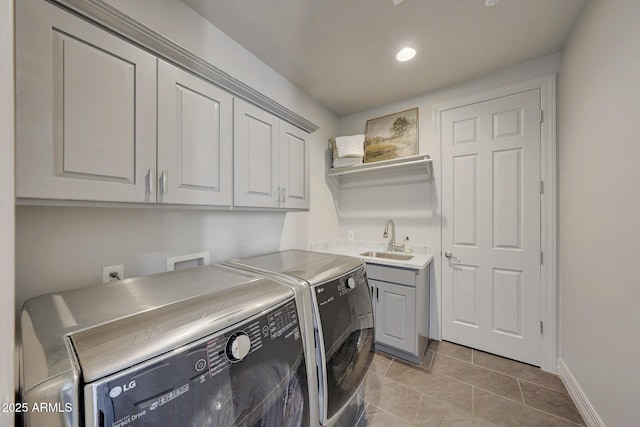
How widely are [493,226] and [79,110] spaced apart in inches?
111

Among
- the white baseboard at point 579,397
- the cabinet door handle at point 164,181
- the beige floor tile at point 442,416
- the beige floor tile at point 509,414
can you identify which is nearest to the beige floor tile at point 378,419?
the beige floor tile at point 442,416

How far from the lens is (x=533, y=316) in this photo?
1.98 metres

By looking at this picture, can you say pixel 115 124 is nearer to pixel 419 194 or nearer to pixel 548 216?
pixel 419 194

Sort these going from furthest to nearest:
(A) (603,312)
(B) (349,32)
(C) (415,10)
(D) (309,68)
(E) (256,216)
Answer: (D) (309,68), (E) (256,216), (B) (349,32), (C) (415,10), (A) (603,312)

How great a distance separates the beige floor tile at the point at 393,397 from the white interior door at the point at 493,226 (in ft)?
2.97

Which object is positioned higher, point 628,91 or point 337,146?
point 337,146

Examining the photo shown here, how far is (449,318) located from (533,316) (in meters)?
0.65

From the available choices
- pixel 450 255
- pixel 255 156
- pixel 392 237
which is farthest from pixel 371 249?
pixel 255 156

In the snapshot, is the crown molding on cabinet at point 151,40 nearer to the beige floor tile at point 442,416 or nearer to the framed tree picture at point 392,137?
the framed tree picture at point 392,137

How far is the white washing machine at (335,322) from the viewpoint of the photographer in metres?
1.04

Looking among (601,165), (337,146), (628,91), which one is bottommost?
(601,165)

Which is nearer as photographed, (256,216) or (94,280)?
(94,280)
